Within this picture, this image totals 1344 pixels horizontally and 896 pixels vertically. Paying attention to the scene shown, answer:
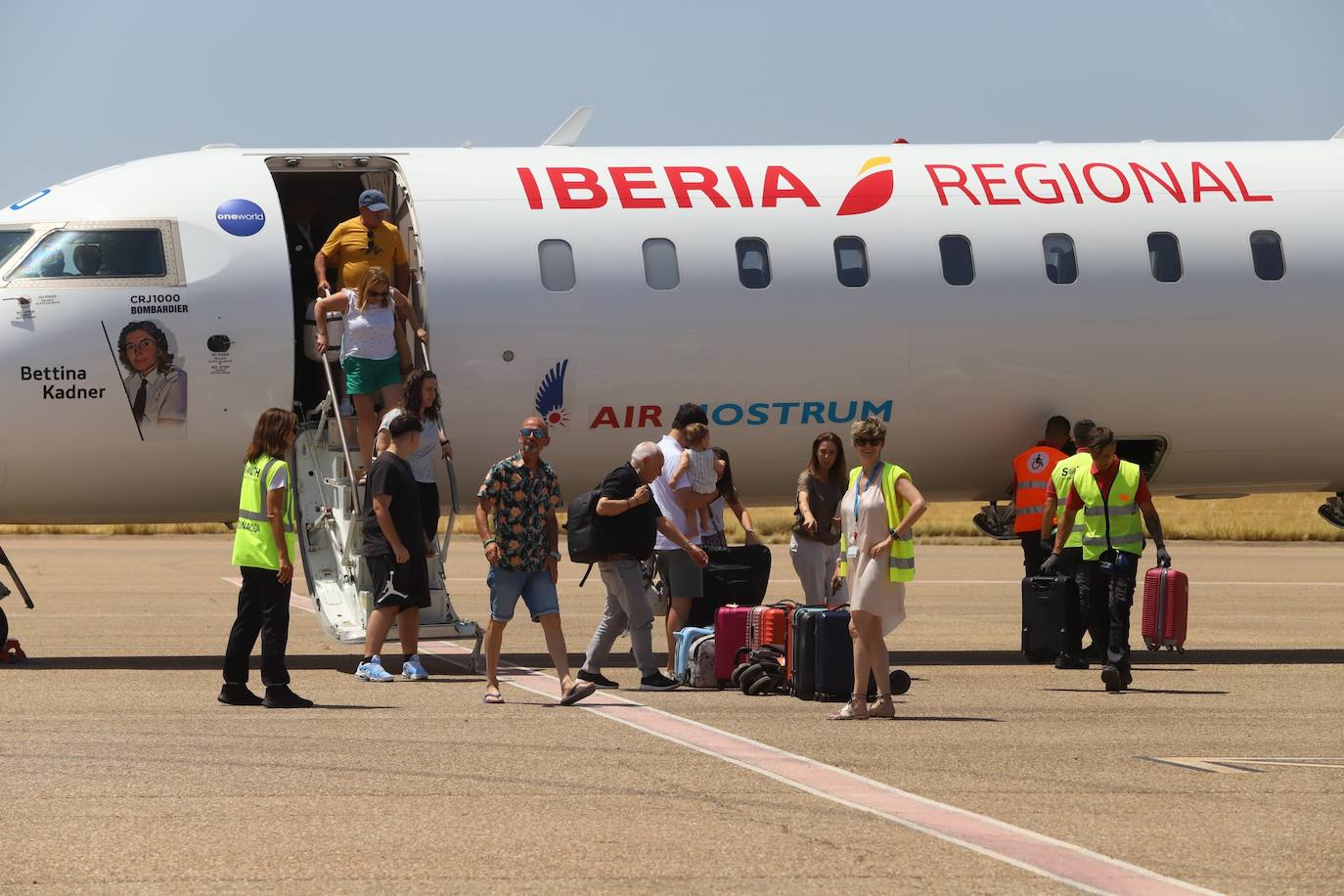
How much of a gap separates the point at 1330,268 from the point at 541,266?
23.5 ft

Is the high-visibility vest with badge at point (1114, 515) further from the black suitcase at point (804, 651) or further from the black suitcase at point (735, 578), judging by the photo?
the black suitcase at point (735, 578)

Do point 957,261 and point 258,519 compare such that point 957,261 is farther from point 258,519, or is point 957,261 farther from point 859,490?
point 258,519

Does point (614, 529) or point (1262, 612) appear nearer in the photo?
point (614, 529)

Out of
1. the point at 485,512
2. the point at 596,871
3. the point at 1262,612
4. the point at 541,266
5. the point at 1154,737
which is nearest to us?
the point at 596,871

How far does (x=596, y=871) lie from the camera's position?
750cm

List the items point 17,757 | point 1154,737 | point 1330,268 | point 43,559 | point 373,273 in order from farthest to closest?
point 43,559, point 1330,268, point 373,273, point 1154,737, point 17,757

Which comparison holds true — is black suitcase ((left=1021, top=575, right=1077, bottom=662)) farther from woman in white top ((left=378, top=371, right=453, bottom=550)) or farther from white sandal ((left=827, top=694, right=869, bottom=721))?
woman in white top ((left=378, top=371, right=453, bottom=550))

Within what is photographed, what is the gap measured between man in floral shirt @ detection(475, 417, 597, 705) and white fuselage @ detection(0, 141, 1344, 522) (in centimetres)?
328

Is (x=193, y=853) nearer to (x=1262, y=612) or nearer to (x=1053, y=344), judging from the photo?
(x=1053, y=344)

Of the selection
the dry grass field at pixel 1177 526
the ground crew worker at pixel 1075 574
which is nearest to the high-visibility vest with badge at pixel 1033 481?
the ground crew worker at pixel 1075 574

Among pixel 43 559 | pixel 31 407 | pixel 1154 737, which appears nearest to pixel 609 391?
pixel 31 407

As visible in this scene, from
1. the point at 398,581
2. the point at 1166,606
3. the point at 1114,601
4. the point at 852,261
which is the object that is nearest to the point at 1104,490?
the point at 1114,601

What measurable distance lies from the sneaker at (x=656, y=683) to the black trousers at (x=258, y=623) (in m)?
2.62

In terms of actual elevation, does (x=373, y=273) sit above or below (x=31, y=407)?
above
